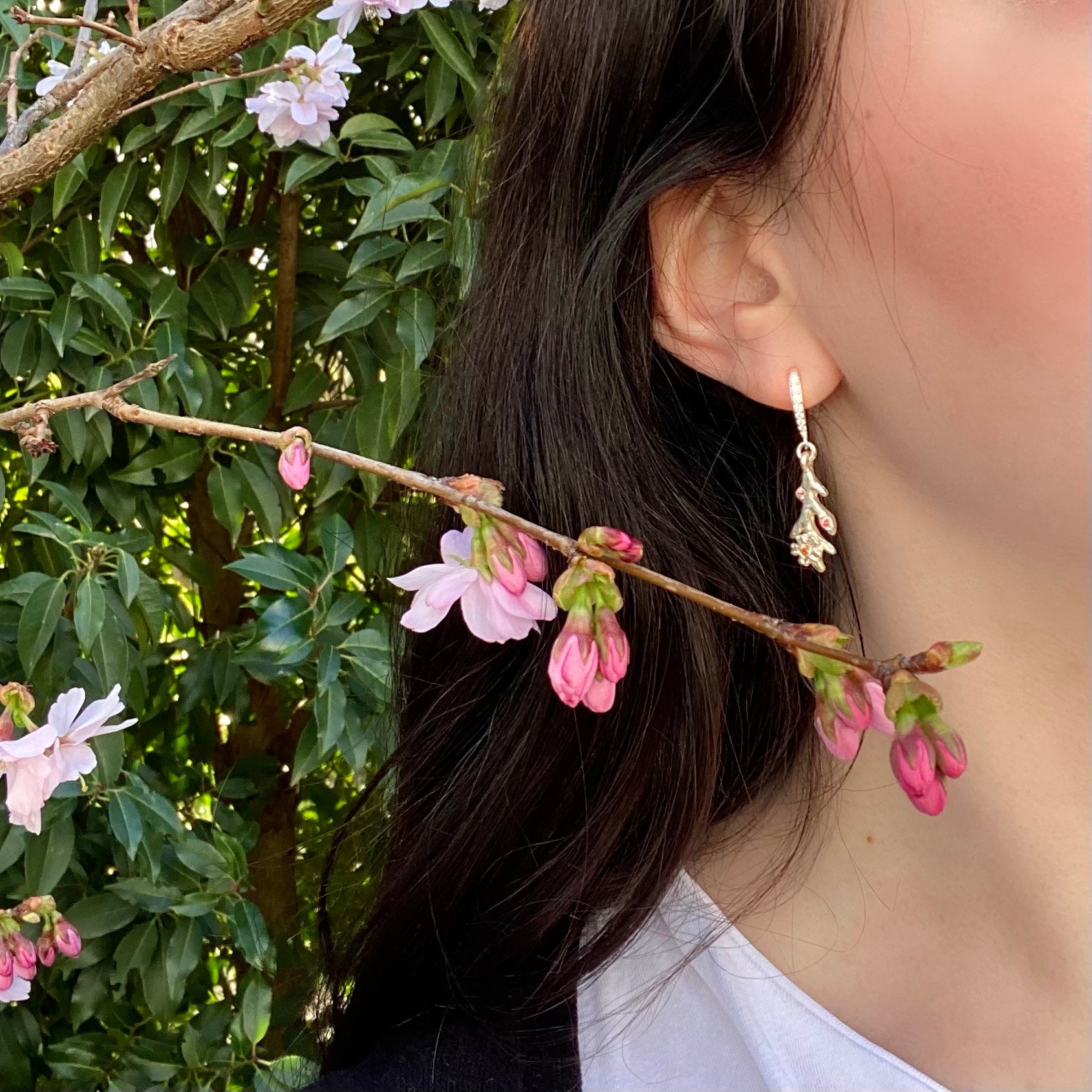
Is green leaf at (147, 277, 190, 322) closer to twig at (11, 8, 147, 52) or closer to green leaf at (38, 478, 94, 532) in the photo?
green leaf at (38, 478, 94, 532)

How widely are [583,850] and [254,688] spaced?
0.76 metres

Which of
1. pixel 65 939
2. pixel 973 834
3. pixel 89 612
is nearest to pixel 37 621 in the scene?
pixel 89 612

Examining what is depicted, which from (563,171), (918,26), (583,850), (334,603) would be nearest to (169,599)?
(334,603)

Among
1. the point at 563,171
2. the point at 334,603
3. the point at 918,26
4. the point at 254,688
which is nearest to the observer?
the point at 918,26

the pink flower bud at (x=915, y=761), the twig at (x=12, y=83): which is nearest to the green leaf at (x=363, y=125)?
the twig at (x=12, y=83)

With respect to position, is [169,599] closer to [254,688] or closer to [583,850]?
[254,688]

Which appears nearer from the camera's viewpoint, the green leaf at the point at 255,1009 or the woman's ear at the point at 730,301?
the woman's ear at the point at 730,301

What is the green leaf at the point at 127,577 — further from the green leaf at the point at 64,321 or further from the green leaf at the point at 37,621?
the green leaf at the point at 64,321

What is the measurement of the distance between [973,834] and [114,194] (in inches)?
42.7

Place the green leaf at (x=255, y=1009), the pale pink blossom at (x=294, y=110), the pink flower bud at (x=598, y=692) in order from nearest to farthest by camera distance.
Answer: the pink flower bud at (x=598, y=692) → the pale pink blossom at (x=294, y=110) → the green leaf at (x=255, y=1009)

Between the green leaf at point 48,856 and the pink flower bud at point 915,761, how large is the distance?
1.02 meters

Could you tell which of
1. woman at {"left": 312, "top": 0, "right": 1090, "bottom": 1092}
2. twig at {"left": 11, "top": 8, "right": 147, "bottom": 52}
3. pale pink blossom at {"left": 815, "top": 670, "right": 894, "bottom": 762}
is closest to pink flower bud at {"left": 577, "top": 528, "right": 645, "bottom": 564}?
pale pink blossom at {"left": 815, "top": 670, "right": 894, "bottom": 762}

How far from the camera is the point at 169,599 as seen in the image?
4.41 ft

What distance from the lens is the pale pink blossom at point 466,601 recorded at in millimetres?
644
